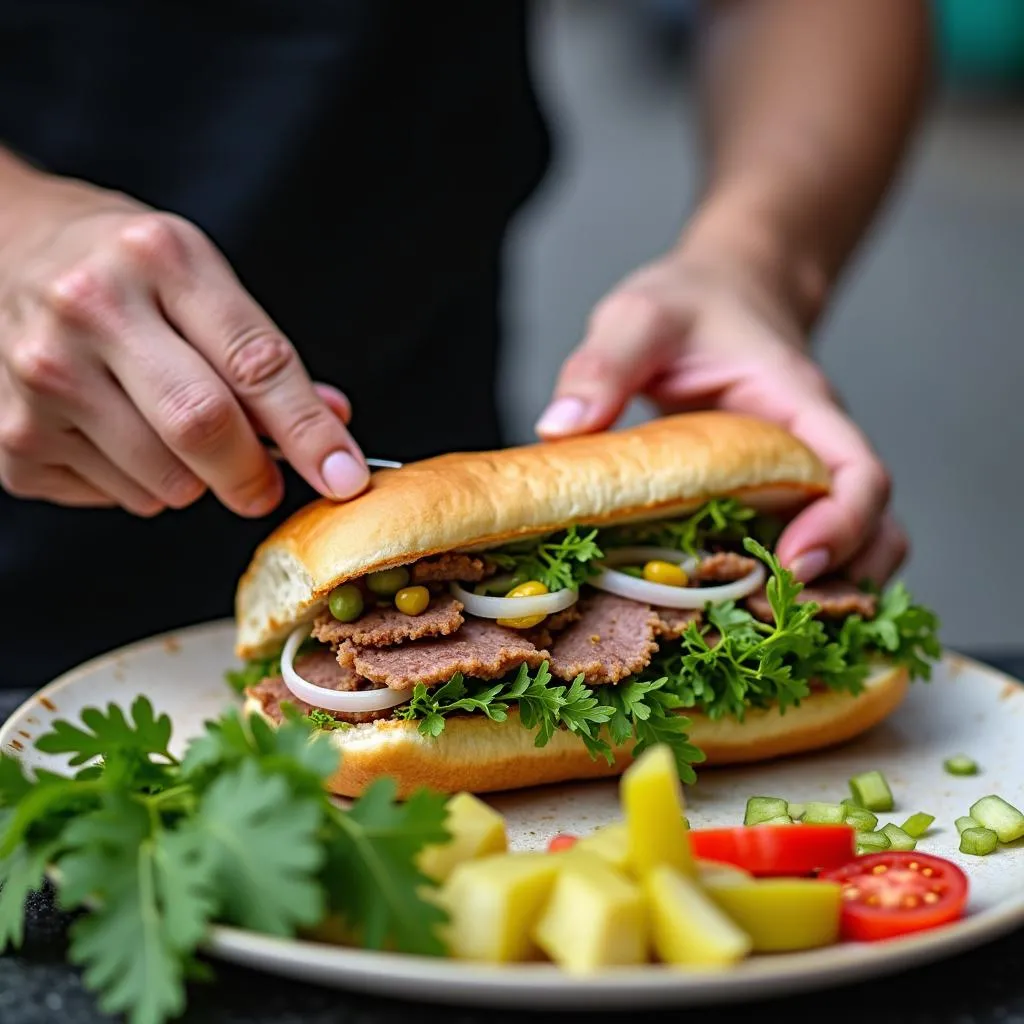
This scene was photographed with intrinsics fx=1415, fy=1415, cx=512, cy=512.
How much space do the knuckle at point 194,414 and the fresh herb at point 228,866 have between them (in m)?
0.87

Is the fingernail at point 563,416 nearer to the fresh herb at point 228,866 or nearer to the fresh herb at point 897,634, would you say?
the fresh herb at point 897,634

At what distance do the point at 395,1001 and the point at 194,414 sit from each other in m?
1.26

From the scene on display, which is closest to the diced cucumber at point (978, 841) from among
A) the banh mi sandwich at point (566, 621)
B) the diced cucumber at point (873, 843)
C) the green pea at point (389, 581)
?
the diced cucumber at point (873, 843)

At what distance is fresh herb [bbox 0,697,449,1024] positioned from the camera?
184cm

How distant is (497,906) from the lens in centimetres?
191

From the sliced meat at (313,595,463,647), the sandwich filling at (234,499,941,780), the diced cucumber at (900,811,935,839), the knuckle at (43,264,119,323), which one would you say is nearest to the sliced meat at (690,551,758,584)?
the sandwich filling at (234,499,941,780)

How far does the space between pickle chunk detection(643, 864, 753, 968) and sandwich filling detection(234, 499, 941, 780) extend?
2.71ft

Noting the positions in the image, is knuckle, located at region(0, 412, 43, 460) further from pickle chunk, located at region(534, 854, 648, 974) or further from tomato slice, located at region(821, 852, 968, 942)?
tomato slice, located at region(821, 852, 968, 942)

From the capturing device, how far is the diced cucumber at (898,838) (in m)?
2.56

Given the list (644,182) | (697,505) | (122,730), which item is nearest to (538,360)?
(644,182)

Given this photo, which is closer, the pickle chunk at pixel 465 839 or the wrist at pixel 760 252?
the pickle chunk at pixel 465 839

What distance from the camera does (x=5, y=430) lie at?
2961 mm

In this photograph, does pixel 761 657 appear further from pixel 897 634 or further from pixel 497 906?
pixel 497 906

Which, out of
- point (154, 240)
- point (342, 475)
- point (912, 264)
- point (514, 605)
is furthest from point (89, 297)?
point (912, 264)
